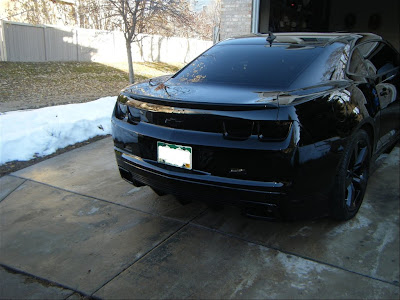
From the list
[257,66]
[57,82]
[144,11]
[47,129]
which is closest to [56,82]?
[57,82]

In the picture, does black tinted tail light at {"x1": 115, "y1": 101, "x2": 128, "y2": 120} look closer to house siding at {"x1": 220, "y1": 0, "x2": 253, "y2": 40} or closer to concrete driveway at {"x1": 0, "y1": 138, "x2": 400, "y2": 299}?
concrete driveway at {"x1": 0, "y1": 138, "x2": 400, "y2": 299}

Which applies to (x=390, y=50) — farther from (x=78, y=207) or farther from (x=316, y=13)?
(x=316, y=13)

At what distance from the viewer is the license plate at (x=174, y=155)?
2600mm

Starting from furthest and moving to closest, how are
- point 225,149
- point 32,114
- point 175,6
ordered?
point 175,6 → point 32,114 → point 225,149

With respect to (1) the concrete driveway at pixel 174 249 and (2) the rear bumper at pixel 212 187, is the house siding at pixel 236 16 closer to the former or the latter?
(1) the concrete driveway at pixel 174 249

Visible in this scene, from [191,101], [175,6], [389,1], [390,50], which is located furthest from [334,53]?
[389,1]

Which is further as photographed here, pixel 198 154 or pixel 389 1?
pixel 389 1

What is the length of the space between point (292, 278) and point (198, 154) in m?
1.04

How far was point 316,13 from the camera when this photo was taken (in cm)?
1393

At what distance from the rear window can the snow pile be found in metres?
2.57

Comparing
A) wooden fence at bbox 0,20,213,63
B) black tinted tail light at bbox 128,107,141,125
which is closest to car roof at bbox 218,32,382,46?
black tinted tail light at bbox 128,107,141,125

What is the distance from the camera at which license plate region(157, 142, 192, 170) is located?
8.53 feet

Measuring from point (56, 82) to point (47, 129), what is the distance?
10.1m

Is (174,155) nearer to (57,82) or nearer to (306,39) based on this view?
(306,39)
